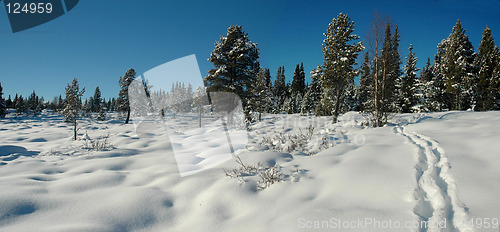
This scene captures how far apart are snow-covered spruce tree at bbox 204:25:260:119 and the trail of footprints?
13.1m

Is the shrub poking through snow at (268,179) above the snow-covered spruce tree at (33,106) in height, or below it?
below

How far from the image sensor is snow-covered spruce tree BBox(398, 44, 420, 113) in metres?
26.1

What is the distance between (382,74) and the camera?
1441 centimetres

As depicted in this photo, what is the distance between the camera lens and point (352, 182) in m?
2.86

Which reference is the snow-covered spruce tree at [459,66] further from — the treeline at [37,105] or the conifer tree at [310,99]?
the treeline at [37,105]

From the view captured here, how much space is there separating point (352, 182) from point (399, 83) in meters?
30.6

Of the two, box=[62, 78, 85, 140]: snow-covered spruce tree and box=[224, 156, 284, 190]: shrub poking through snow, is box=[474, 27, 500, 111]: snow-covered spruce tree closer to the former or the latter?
box=[224, 156, 284, 190]: shrub poking through snow

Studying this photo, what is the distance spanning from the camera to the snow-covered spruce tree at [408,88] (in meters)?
26.1

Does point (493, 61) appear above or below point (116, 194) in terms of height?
above

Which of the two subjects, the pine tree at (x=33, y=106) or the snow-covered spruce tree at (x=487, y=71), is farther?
the pine tree at (x=33, y=106)

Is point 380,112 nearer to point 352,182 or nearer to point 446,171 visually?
point 446,171

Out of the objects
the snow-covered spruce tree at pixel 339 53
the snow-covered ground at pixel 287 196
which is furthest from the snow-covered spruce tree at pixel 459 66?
the snow-covered ground at pixel 287 196

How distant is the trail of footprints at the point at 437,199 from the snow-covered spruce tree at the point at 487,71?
28.6 metres

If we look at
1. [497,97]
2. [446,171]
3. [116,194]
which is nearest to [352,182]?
[446,171]
